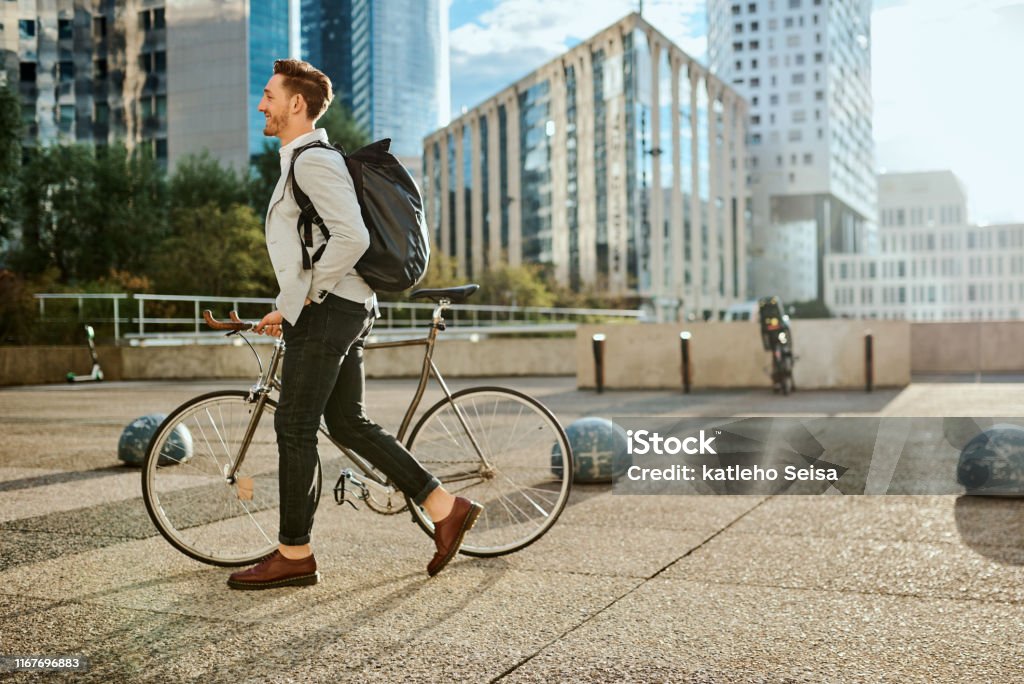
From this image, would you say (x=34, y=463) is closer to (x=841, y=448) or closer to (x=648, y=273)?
(x=841, y=448)

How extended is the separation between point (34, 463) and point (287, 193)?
5.03 m

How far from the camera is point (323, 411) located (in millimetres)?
3916

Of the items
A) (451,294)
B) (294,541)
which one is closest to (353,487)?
(294,541)

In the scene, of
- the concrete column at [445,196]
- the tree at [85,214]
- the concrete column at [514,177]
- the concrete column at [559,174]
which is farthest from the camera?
the concrete column at [445,196]

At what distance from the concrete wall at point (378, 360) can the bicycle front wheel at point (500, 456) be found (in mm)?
17895

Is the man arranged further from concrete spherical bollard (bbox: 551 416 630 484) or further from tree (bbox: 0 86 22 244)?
tree (bbox: 0 86 22 244)

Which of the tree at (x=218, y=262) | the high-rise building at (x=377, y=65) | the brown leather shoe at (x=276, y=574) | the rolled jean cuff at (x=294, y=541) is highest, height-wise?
the high-rise building at (x=377, y=65)

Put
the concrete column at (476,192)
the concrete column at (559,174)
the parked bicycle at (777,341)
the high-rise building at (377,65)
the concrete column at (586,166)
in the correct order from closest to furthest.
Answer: the parked bicycle at (777,341) < the concrete column at (586,166) < the concrete column at (559,174) < the concrete column at (476,192) < the high-rise building at (377,65)

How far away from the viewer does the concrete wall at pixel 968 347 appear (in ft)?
68.7

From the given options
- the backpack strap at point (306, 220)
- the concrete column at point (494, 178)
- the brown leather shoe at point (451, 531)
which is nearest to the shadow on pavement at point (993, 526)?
the brown leather shoe at point (451, 531)

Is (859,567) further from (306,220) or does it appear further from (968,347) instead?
(968,347)

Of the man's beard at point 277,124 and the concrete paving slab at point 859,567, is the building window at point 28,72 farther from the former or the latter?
the concrete paving slab at point 859,567

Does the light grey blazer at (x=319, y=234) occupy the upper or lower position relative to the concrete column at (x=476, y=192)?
lower

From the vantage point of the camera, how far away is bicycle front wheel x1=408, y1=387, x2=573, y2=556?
4.22 meters
